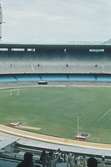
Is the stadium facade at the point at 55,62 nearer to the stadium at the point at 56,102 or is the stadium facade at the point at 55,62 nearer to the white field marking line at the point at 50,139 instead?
the stadium at the point at 56,102

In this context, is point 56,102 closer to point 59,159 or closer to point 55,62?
point 55,62

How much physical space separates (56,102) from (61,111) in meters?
5.21

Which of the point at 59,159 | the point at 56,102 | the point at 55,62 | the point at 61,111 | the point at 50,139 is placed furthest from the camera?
the point at 55,62

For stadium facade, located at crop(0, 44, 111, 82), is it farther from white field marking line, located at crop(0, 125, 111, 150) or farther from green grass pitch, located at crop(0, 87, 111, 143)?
white field marking line, located at crop(0, 125, 111, 150)

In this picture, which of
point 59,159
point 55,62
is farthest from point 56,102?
point 59,159

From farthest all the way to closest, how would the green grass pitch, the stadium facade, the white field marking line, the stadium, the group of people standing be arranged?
1. the stadium facade
2. the green grass pitch
3. the white field marking line
4. the stadium
5. the group of people standing

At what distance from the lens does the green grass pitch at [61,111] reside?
23891 millimetres

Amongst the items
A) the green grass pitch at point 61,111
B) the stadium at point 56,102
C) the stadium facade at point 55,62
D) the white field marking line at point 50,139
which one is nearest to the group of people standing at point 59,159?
the stadium at point 56,102

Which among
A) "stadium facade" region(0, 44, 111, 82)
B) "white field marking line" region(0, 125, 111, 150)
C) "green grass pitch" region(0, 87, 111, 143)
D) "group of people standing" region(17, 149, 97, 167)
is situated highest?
"stadium facade" region(0, 44, 111, 82)

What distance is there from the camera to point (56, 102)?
1436 inches

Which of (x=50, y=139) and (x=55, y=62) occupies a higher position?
(x=55, y=62)

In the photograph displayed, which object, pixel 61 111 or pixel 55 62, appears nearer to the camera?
pixel 61 111

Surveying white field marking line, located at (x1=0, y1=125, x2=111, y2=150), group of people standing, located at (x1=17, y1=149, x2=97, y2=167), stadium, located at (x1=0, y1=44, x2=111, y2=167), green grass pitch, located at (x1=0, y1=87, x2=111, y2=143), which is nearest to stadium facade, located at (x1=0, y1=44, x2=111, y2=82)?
stadium, located at (x1=0, y1=44, x2=111, y2=167)

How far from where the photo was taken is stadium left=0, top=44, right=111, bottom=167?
27.1 ft
